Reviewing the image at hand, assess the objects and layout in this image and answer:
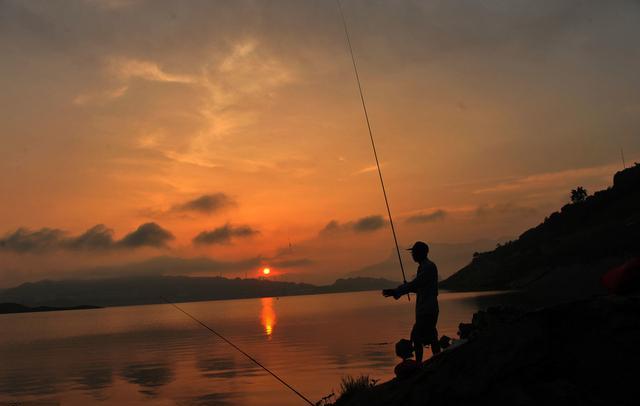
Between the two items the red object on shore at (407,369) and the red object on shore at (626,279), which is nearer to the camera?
the red object on shore at (626,279)

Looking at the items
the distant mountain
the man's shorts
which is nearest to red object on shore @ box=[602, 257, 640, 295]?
the man's shorts

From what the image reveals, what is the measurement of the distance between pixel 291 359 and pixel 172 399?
40.3 feet

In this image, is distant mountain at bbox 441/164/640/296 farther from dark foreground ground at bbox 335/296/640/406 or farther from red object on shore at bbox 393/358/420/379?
dark foreground ground at bbox 335/296/640/406

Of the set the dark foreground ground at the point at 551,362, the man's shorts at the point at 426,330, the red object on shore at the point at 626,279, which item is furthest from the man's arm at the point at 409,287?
the red object on shore at the point at 626,279

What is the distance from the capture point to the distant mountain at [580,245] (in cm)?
12650

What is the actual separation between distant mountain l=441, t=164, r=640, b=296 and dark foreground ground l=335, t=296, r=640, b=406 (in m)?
109

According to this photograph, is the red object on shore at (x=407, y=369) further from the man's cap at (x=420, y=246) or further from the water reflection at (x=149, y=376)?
the water reflection at (x=149, y=376)

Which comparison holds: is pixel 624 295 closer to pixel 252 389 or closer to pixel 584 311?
pixel 584 311

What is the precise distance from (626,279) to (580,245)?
499 feet

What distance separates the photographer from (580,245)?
147250 millimetres

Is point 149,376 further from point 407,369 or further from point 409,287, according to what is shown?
point 407,369

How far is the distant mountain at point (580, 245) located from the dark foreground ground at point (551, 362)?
109m

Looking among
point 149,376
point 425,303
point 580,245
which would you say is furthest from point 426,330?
point 580,245

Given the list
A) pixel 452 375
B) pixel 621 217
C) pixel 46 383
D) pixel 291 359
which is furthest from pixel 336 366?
pixel 621 217
